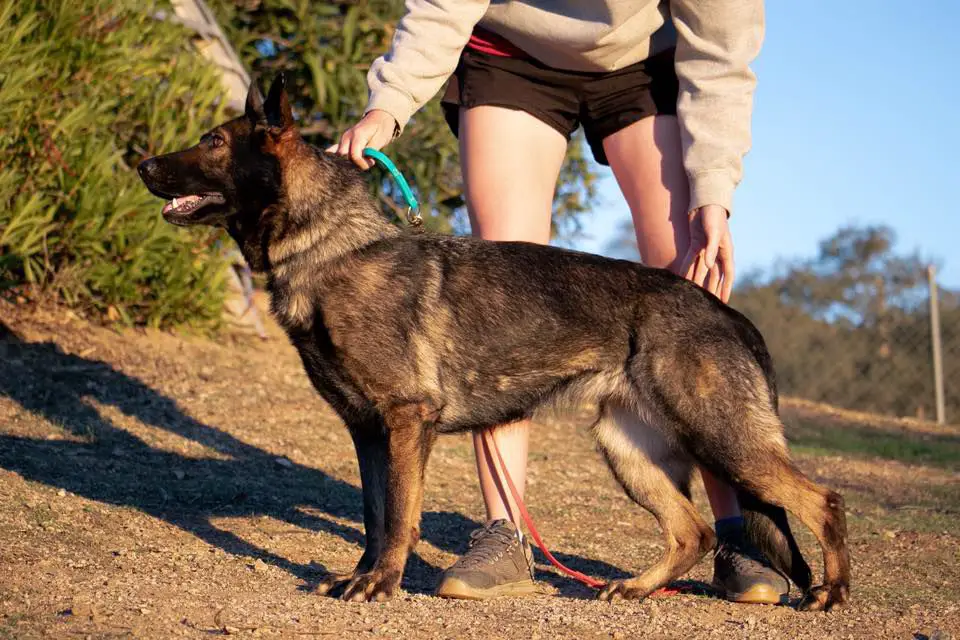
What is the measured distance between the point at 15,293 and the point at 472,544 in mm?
4912

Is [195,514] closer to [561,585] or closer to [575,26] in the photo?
[561,585]

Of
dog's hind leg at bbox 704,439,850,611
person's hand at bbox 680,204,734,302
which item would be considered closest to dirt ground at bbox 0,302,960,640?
dog's hind leg at bbox 704,439,850,611

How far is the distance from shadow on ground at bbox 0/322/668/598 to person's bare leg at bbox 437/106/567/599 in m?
0.42

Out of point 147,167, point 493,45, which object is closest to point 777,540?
point 493,45

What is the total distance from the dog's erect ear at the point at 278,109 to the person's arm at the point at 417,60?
258mm

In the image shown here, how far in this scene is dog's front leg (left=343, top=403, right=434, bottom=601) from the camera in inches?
134

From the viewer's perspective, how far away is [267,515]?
4793 mm

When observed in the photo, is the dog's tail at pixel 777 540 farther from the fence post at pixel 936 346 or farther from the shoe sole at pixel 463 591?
the fence post at pixel 936 346

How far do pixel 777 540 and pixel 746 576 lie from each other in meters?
0.19

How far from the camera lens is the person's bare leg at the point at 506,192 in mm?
3965

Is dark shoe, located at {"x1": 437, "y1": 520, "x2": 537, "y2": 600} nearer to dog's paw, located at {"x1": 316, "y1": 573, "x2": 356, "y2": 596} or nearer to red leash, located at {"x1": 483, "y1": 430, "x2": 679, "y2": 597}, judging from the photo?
red leash, located at {"x1": 483, "y1": 430, "x2": 679, "y2": 597}

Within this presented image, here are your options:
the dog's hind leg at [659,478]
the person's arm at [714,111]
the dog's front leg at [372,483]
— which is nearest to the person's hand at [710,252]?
the person's arm at [714,111]

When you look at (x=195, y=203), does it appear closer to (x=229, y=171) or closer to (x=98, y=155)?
(x=229, y=171)

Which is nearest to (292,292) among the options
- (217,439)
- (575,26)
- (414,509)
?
(414,509)
